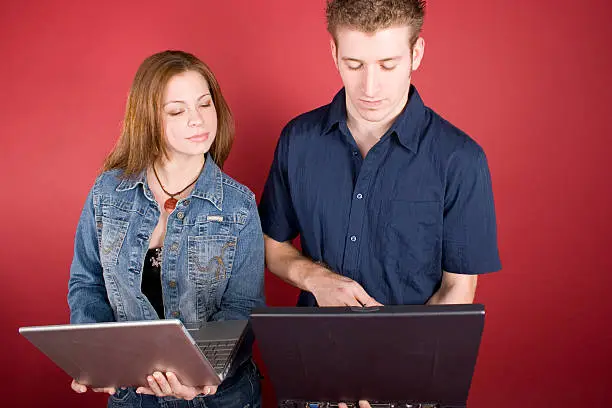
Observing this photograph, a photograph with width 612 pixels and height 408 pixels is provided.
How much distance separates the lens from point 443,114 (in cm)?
254

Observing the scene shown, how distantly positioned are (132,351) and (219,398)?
453 millimetres

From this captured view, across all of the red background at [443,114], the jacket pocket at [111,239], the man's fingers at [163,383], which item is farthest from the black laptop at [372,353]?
the red background at [443,114]

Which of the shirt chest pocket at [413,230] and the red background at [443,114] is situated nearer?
the shirt chest pocket at [413,230]

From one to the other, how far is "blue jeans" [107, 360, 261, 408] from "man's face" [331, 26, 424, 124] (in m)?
0.79

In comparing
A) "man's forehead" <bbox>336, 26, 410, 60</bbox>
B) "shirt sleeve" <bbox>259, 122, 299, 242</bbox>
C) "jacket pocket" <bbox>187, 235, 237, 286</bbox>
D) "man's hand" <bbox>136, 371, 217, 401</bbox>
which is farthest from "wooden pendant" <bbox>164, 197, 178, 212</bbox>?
"man's forehead" <bbox>336, 26, 410, 60</bbox>

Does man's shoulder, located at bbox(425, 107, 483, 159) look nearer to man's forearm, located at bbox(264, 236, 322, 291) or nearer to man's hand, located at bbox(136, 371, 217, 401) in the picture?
man's forearm, located at bbox(264, 236, 322, 291)

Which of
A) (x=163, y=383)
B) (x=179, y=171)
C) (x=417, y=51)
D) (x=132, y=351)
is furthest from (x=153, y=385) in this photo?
(x=417, y=51)

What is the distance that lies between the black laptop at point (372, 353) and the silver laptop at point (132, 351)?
6.1 inches

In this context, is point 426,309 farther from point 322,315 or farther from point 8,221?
point 8,221

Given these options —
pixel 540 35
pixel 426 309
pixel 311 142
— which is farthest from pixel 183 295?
pixel 540 35

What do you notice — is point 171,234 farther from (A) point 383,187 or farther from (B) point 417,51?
(B) point 417,51

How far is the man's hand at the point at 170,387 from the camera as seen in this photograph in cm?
155

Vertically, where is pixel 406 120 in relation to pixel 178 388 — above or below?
above

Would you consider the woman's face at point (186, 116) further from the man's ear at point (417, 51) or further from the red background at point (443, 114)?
the red background at point (443, 114)
